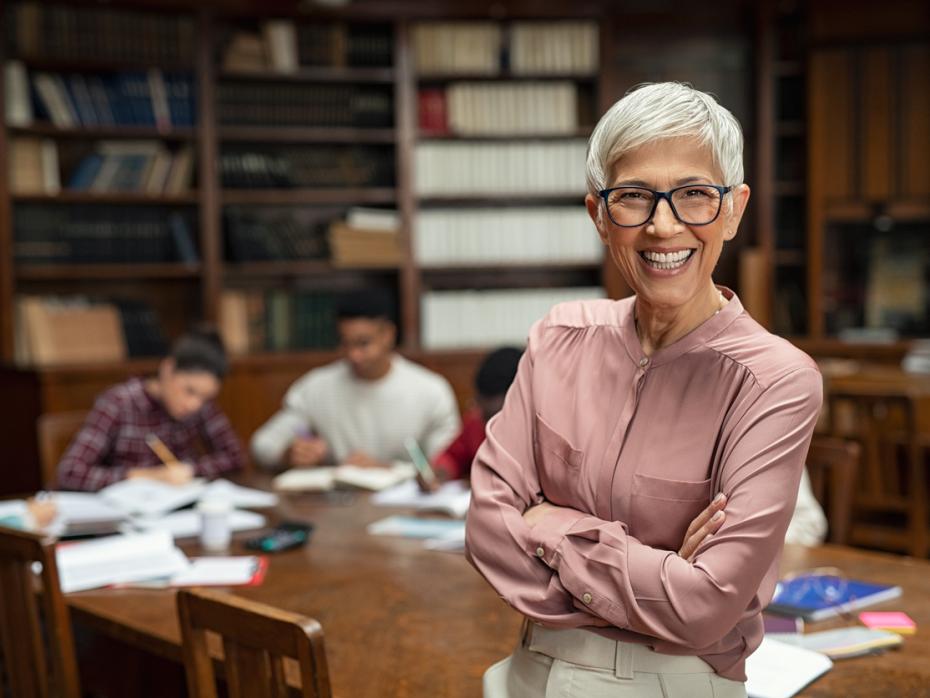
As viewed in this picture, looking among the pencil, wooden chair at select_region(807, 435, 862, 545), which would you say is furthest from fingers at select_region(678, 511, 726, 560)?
the pencil

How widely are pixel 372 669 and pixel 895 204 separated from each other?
4.77m

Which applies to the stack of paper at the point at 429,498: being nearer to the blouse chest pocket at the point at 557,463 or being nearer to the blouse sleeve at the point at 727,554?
the blouse chest pocket at the point at 557,463

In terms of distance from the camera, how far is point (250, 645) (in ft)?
4.49

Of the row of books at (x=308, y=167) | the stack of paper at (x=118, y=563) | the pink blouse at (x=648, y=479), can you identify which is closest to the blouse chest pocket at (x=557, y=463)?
the pink blouse at (x=648, y=479)

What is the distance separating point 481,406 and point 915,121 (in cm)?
364

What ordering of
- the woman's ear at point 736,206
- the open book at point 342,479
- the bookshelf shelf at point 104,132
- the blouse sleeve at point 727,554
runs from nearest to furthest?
the blouse sleeve at point 727,554, the woman's ear at point 736,206, the open book at point 342,479, the bookshelf shelf at point 104,132

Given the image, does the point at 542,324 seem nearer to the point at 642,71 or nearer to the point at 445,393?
the point at 445,393

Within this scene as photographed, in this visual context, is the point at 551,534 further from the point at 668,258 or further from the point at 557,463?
the point at 668,258

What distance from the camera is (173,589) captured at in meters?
2.10

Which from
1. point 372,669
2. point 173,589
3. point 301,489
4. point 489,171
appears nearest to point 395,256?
point 489,171

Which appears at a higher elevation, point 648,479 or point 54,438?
point 648,479

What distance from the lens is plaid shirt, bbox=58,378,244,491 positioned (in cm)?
310

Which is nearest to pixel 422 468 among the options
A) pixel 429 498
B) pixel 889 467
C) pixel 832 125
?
pixel 429 498

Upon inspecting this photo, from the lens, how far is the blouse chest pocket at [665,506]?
125 centimetres
